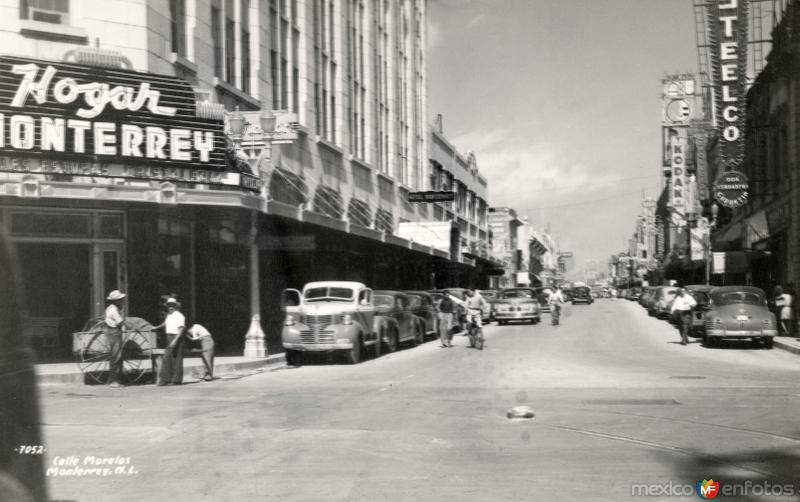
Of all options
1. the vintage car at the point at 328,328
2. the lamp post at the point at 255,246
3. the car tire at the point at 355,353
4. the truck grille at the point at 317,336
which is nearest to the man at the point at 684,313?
the vintage car at the point at 328,328

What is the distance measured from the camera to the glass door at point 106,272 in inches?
810

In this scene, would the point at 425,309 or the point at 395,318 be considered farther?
the point at 425,309

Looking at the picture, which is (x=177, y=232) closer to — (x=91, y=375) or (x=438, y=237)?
(x=91, y=375)

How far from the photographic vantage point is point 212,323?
80.7 ft

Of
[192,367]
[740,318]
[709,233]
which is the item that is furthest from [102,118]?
[709,233]

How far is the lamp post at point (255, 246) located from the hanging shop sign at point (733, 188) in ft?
61.1

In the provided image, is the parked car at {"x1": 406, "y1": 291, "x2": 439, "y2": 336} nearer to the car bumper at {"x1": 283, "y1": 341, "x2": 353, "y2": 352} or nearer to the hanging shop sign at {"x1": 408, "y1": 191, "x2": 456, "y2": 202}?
the car bumper at {"x1": 283, "y1": 341, "x2": 353, "y2": 352}

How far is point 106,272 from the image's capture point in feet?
68.2

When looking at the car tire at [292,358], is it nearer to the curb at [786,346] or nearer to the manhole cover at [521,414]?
the manhole cover at [521,414]

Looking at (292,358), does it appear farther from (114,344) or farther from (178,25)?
(178,25)

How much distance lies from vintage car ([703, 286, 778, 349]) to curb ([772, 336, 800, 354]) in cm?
27

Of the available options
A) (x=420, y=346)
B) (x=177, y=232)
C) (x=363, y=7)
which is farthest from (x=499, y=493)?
(x=363, y=7)

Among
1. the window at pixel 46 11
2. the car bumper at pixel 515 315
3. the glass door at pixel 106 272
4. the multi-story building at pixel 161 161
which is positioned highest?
the window at pixel 46 11

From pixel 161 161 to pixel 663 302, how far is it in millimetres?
30322
